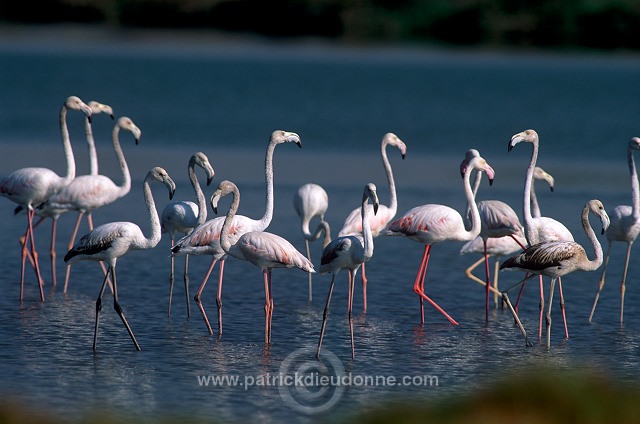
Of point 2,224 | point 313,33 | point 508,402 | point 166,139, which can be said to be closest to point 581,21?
point 313,33

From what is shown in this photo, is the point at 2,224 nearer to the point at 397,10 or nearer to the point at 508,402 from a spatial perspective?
the point at 508,402

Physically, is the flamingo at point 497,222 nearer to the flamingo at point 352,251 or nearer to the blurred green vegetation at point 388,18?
the flamingo at point 352,251

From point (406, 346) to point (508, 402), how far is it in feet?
11.3

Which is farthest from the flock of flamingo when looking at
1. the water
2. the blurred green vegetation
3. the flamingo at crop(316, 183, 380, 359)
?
the blurred green vegetation

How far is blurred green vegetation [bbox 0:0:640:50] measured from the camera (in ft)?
230

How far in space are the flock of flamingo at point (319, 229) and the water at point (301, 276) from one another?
0.31m

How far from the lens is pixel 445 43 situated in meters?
78.3

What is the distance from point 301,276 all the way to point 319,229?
4.20 feet

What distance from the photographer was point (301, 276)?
12844 mm

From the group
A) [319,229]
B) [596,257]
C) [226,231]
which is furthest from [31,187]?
[596,257]

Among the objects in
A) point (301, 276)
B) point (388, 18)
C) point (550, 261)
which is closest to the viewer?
point (550, 261)

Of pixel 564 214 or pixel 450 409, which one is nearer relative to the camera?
pixel 450 409

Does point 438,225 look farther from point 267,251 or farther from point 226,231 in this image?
point 226,231

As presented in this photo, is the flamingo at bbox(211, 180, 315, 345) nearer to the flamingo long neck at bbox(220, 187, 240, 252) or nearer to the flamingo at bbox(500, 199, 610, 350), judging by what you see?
the flamingo long neck at bbox(220, 187, 240, 252)
